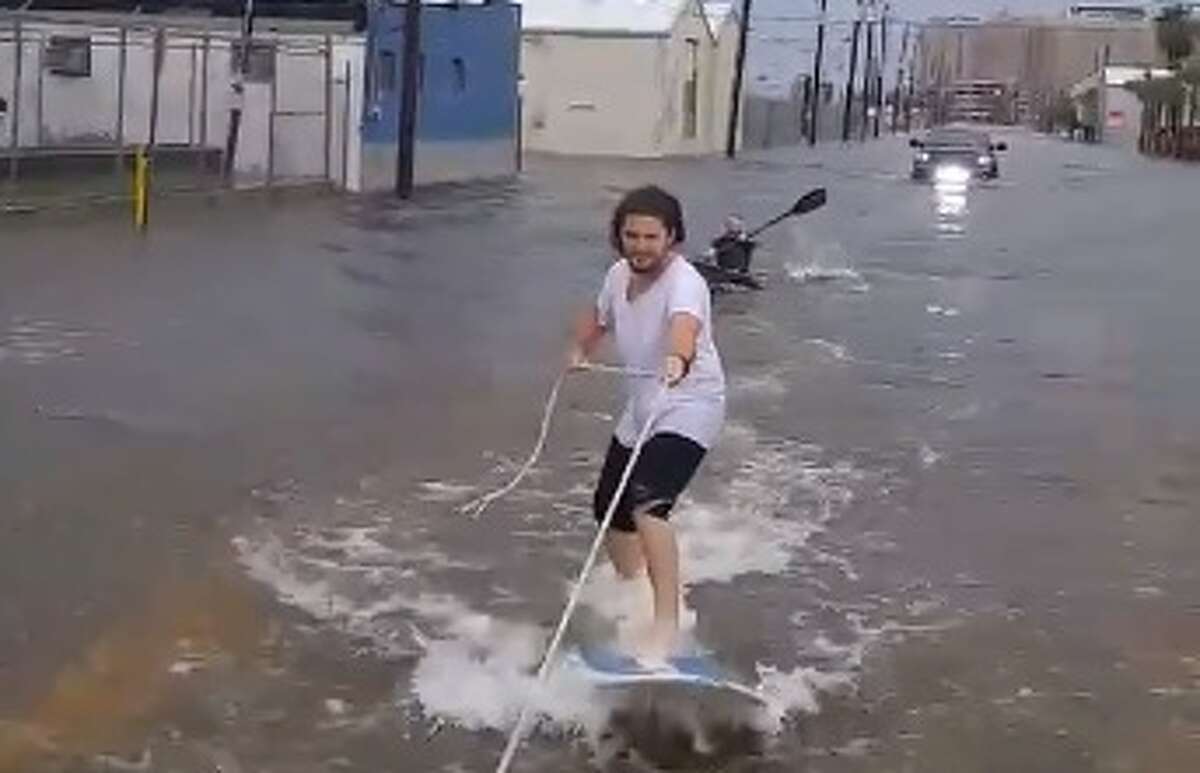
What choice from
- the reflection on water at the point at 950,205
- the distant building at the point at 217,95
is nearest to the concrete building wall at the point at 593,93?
the reflection on water at the point at 950,205

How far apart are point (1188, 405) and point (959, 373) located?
1.81 metres

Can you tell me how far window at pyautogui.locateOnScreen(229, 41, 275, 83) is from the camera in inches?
1335

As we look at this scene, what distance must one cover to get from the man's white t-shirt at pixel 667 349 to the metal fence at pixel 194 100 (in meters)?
25.5

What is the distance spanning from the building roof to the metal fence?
32.0 m

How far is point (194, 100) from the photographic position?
113 feet

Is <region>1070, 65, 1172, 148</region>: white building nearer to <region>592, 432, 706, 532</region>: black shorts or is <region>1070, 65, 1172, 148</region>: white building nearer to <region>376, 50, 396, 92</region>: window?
<region>376, 50, 396, 92</region>: window

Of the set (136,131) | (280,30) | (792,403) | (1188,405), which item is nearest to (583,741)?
(792,403)

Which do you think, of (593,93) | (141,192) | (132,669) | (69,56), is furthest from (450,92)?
(132,669)

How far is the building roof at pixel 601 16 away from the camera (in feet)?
223

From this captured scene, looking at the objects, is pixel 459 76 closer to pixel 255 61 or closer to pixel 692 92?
pixel 255 61

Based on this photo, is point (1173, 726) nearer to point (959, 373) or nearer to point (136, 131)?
point (959, 373)

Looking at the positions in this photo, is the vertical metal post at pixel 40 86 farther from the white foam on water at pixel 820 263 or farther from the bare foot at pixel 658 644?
the bare foot at pixel 658 644

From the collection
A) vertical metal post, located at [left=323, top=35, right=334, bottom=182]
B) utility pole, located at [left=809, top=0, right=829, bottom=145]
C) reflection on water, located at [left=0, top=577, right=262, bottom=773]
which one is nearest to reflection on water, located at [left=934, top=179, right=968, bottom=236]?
vertical metal post, located at [left=323, top=35, right=334, bottom=182]

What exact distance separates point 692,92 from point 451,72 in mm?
32069
